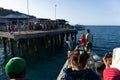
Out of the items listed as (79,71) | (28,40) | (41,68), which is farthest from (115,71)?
(28,40)

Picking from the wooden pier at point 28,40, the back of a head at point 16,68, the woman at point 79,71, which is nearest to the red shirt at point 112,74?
the woman at point 79,71

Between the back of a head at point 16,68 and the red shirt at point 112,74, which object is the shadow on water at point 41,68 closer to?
the back of a head at point 16,68

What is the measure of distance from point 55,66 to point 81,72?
60.3 feet

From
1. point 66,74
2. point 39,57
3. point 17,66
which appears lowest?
point 39,57

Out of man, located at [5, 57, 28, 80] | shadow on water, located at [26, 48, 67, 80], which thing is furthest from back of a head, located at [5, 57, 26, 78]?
shadow on water, located at [26, 48, 67, 80]

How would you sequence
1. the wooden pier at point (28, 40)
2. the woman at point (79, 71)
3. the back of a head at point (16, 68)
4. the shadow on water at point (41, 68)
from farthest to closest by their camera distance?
the wooden pier at point (28, 40)
the shadow on water at point (41, 68)
the woman at point (79, 71)
the back of a head at point (16, 68)

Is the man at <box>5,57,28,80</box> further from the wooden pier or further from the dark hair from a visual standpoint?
the wooden pier

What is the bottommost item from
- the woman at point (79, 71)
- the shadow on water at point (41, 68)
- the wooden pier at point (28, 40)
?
the shadow on water at point (41, 68)

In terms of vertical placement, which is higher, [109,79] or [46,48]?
[109,79]

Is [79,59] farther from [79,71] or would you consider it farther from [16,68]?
[16,68]

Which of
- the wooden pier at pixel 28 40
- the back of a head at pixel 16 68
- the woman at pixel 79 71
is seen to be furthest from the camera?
the wooden pier at pixel 28 40

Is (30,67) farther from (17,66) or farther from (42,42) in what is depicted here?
(17,66)

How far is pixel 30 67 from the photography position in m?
21.9

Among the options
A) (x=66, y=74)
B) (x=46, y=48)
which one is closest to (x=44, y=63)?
(x=46, y=48)
